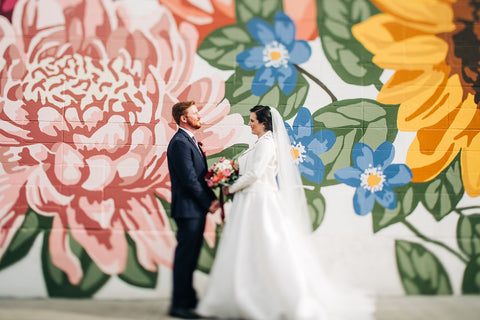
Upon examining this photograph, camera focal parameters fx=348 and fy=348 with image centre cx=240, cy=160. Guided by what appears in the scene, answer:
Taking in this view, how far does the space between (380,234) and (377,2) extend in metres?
2.24

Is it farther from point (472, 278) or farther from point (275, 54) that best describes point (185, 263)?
point (472, 278)

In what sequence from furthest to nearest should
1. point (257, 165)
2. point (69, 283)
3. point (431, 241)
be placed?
point (431, 241) → point (69, 283) → point (257, 165)

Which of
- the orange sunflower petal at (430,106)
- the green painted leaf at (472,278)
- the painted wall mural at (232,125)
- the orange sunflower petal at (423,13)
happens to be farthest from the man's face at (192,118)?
the green painted leaf at (472,278)

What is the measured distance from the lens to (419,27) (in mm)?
3396

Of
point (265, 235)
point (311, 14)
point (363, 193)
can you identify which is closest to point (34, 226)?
point (265, 235)

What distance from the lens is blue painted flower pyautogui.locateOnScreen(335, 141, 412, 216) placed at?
128 inches

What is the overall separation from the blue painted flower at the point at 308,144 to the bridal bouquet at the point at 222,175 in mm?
774

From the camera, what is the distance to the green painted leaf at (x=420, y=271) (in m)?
3.16

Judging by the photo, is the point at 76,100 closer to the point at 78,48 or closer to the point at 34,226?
the point at 78,48

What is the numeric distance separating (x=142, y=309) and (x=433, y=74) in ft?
11.2

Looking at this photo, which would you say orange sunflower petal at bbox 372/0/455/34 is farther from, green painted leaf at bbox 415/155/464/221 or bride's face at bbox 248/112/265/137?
bride's face at bbox 248/112/265/137

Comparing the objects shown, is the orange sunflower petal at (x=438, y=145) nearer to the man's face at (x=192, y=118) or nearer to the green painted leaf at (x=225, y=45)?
the green painted leaf at (x=225, y=45)

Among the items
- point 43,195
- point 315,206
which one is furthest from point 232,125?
point 43,195

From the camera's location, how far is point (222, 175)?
8.84ft
